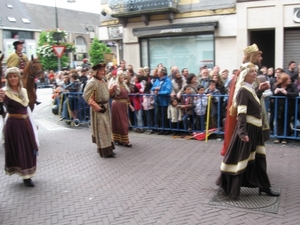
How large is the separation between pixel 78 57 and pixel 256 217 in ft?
207

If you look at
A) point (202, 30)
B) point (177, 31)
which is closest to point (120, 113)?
point (202, 30)

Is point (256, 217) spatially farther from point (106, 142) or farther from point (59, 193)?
point (106, 142)

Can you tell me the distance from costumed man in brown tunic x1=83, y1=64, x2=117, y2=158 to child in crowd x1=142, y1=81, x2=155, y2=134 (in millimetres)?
2303

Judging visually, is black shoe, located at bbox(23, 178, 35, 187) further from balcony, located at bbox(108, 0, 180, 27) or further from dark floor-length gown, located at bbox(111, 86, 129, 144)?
balcony, located at bbox(108, 0, 180, 27)

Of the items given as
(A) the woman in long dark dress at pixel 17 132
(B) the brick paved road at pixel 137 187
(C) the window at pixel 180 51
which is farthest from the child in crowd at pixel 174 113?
(C) the window at pixel 180 51

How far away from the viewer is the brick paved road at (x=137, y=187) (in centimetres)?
467

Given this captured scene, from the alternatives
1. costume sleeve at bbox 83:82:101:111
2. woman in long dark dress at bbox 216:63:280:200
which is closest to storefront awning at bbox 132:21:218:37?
costume sleeve at bbox 83:82:101:111

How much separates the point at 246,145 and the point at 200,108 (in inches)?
169

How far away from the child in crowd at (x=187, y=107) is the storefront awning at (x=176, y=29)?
5120mm

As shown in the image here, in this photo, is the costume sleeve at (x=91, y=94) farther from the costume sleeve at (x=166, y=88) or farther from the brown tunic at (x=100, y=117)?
the costume sleeve at (x=166, y=88)

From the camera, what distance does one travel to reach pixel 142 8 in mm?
14805

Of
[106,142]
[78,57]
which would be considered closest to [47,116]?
[106,142]

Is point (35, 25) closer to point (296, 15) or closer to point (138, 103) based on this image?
point (296, 15)

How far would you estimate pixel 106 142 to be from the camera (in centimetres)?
767
